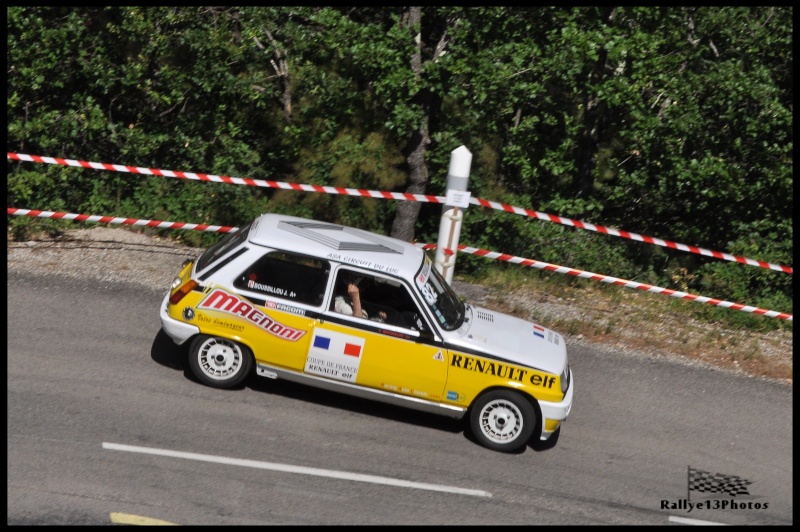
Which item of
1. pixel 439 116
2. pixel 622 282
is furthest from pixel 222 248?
pixel 439 116

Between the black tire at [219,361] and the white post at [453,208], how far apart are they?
11.7 feet

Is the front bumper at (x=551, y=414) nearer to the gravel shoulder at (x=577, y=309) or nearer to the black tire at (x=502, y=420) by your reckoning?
the black tire at (x=502, y=420)

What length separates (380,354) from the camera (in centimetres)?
940

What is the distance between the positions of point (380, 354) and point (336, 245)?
3.97ft

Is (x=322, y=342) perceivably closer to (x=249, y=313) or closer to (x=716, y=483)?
(x=249, y=313)

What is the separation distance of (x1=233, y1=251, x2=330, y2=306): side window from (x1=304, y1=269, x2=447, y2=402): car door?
225 millimetres

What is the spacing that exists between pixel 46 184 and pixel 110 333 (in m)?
4.31

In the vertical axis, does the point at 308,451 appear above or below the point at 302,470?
above

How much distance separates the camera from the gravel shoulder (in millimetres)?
12484

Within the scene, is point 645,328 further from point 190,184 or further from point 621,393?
point 190,184

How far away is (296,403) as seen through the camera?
995 cm

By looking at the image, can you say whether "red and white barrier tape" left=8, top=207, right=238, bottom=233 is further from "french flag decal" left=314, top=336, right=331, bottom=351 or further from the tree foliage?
"french flag decal" left=314, top=336, right=331, bottom=351

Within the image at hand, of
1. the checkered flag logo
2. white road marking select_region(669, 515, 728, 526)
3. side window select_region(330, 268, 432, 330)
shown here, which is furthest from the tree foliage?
white road marking select_region(669, 515, 728, 526)

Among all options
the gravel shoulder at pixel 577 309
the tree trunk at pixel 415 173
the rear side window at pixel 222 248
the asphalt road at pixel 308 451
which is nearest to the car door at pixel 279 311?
the rear side window at pixel 222 248
